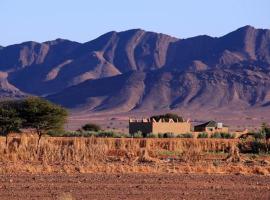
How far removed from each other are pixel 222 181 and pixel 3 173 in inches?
312

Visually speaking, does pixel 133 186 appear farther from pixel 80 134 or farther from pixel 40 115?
pixel 80 134

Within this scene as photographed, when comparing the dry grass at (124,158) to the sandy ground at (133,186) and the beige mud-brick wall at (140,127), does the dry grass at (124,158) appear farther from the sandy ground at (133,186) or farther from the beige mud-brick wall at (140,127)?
the beige mud-brick wall at (140,127)

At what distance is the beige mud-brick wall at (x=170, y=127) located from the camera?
72.4m

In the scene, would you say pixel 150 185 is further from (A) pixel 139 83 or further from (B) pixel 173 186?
(A) pixel 139 83

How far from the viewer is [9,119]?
53531mm

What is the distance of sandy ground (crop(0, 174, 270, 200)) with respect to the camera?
71.7ft

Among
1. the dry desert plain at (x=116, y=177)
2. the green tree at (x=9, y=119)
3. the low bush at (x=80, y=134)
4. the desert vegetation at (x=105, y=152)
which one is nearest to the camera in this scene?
the dry desert plain at (x=116, y=177)

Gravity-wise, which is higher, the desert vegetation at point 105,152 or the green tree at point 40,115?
the green tree at point 40,115

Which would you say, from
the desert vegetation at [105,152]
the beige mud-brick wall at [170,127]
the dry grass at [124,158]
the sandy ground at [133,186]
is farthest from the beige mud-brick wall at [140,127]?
the sandy ground at [133,186]

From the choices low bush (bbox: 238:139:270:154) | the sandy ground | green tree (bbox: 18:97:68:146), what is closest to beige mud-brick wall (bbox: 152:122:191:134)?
green tree (bbox: 18:97:68:146)

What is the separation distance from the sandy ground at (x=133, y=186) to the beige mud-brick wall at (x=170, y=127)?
4330 centimetres

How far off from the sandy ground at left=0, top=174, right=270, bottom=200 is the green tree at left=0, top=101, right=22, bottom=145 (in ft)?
84.1

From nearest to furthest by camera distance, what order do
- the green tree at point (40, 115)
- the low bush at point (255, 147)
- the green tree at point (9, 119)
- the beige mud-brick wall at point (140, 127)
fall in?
the low bush at point (255, 147), the green tree at point (9, 119), the green tree at point (40, 115), the beige mud-brick wall at point (140, 127)

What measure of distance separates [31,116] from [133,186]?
3081 centimetres
